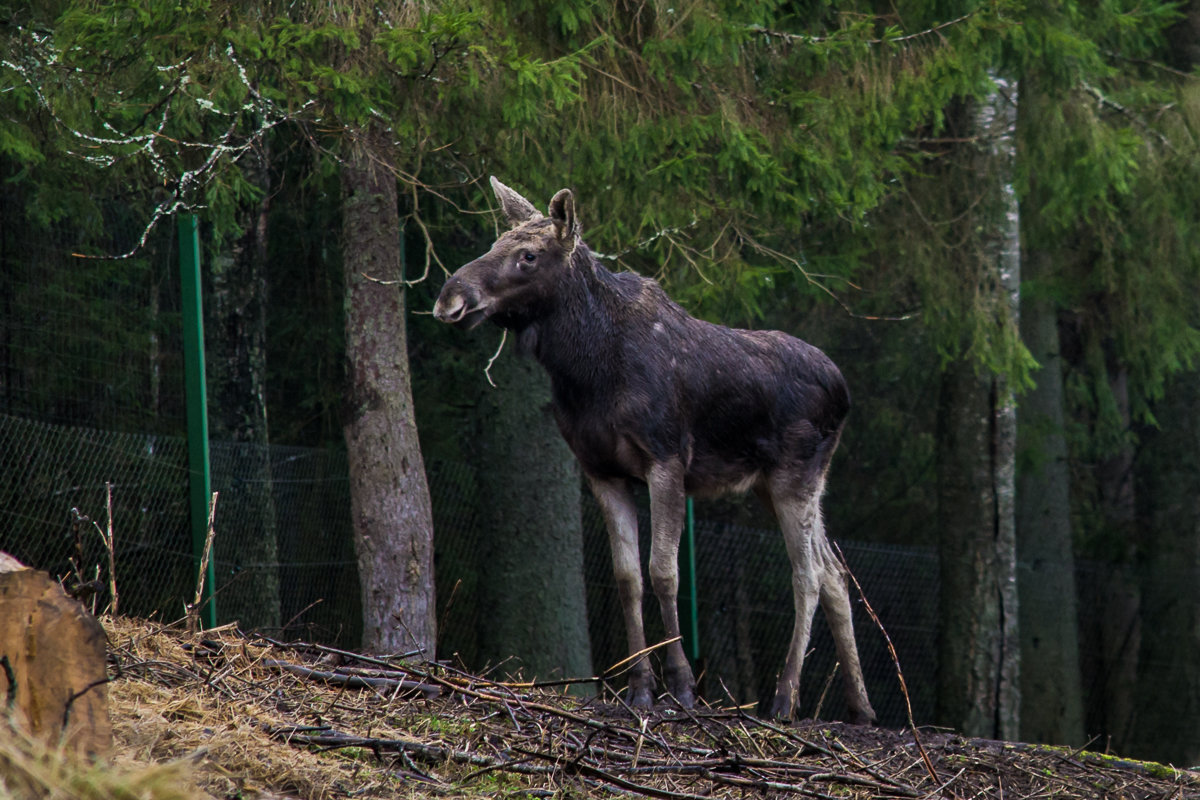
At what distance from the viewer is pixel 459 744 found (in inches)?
194

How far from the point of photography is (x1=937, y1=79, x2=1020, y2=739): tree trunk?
12.3 meters

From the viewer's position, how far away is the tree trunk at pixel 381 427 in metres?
8.39

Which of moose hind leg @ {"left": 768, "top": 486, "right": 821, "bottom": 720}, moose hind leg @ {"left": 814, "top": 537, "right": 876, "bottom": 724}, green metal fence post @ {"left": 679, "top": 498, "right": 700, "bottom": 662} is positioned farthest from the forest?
moose hind leg @ {"left": 814, "top": 537, "right": 876, "bottom": 724}

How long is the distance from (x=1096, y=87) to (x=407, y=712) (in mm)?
9599

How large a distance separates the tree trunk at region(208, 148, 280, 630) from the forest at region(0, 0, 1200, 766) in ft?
0.10

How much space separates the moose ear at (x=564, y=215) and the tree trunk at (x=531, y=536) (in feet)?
13.8

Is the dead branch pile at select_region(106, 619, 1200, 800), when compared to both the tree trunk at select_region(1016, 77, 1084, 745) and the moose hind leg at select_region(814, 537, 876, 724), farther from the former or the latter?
the tree trunk at select_region(1016, 77, 1084, 745)

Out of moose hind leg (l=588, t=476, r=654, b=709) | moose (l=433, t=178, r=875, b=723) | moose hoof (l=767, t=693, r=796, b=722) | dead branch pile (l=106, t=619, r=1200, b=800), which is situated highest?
moose (l=433, t=178, r=875, b=723)

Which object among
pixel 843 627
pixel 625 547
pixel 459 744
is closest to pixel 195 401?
pixel 625 547

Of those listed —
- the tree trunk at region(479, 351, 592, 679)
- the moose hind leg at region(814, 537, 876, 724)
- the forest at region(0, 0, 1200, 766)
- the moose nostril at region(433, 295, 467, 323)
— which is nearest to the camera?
the moose nostril at region(433, 295, 467, 323)

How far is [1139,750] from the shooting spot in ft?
54.4

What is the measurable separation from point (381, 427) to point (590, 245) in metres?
1.88

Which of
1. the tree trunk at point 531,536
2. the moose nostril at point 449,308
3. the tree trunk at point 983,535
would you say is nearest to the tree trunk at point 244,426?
the tree trunk at point 531,536

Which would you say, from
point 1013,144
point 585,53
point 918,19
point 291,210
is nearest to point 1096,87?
point 1013,144
